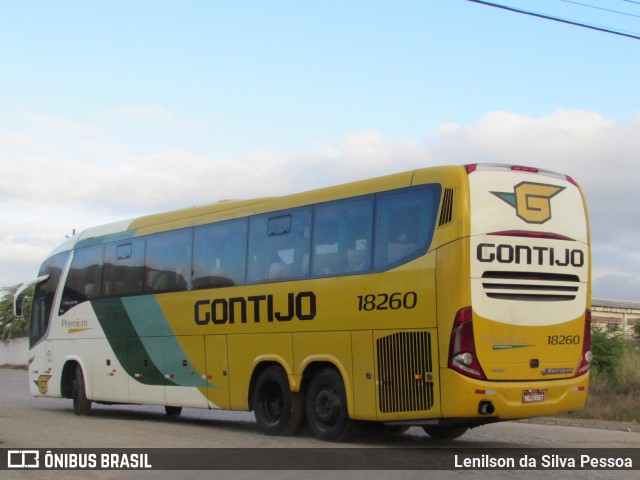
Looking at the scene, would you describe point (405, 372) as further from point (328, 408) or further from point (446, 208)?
point (446, 208)

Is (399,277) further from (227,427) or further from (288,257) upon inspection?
(227,427)

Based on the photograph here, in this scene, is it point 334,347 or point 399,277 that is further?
point 334,347

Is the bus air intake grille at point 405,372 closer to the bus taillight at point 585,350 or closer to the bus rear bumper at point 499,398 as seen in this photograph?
the bus rear bumper at point 499,398

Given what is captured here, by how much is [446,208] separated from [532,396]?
264 cm

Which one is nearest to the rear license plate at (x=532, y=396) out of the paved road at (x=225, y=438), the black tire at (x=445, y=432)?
the paved road at (x=225, y=438)

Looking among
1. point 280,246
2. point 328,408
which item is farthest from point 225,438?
point 280,246

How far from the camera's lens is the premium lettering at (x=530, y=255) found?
39.2ft

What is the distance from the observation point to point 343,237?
45.1 ft

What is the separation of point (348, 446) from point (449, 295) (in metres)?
2.88

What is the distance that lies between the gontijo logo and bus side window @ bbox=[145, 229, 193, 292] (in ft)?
22.6

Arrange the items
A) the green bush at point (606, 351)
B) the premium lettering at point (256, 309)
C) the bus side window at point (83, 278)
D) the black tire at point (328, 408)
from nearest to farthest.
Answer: the black tire at point (328, 408) < the premium lettering at point (256, 309) < the bus side window at point (83, 278) < the green bush at point (606, 351)

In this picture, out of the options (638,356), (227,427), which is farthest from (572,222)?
(638,356)

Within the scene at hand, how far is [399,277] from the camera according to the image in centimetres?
1264

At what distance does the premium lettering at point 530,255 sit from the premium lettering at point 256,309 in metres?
3.14
